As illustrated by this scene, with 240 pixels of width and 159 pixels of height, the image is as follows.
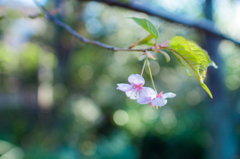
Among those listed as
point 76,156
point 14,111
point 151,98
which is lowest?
point 14,111

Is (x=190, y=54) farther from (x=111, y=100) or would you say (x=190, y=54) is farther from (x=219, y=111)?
(x=111, y=100)

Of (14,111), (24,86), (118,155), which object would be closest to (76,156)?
(118,155)

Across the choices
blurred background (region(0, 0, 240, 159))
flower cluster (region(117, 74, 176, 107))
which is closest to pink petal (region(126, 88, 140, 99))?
flower cluster (region(117, 74, 176, 107))

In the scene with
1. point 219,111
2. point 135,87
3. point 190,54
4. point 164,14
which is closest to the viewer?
point 190,54

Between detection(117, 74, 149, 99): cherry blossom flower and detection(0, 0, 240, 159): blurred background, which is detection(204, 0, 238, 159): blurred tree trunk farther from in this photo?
detection(117, 74, 149, 99): cherry blossom flower

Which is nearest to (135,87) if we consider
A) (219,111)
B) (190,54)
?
(190,54)

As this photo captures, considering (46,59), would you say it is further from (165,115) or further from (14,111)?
(165,115)
